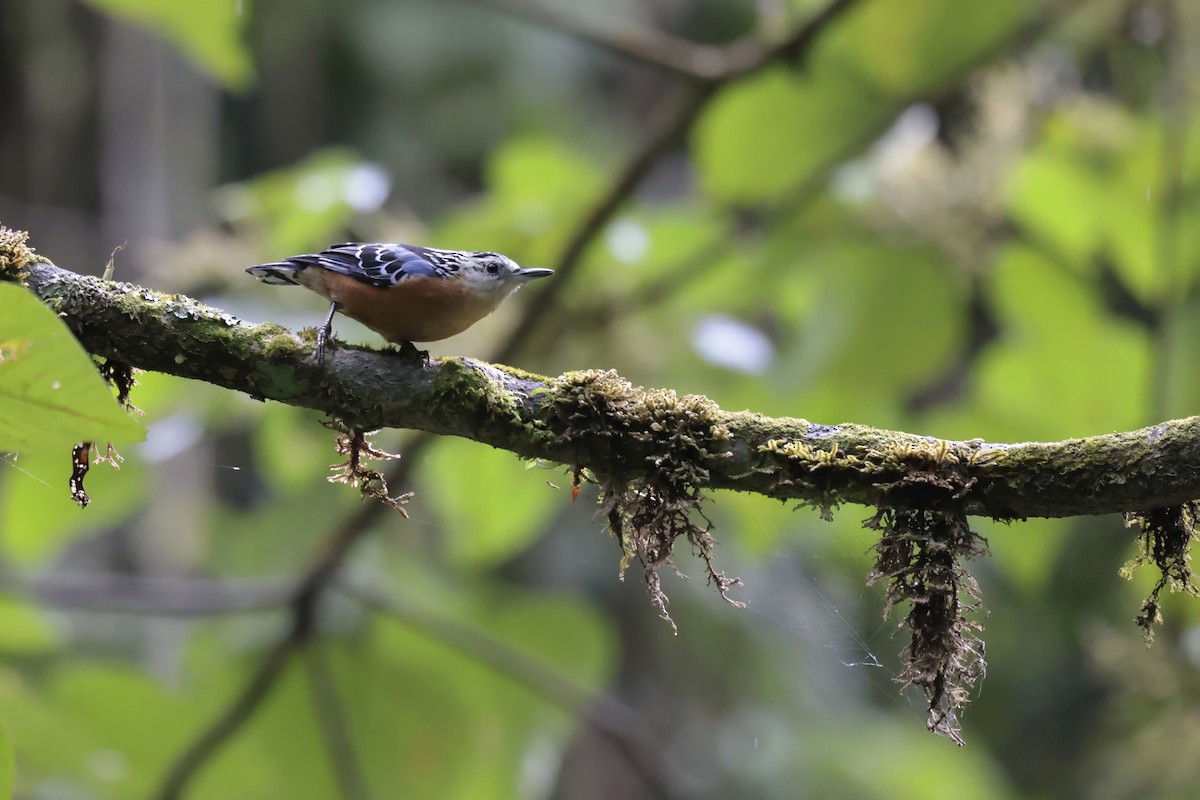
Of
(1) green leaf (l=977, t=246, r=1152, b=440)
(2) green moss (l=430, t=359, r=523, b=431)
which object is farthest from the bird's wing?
(1) green leaf (l=977, t=246, r=1152, b=440)

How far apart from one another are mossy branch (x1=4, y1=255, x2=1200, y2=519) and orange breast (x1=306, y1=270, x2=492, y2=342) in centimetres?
25

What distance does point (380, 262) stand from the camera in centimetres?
188

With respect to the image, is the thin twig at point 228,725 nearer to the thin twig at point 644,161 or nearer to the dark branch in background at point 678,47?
the thin twig at point 644,161

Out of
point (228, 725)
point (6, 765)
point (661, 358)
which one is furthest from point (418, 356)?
point (228, 725)

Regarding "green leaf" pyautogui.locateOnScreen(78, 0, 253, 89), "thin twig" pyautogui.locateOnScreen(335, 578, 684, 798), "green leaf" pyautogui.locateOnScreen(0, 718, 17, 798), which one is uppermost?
"green leaf" pyautogui.locateOnScreen(78, 0, 253, 89)

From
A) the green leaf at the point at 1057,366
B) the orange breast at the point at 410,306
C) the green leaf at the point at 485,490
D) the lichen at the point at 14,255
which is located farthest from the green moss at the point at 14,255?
the green leaf at the point at 1057,366

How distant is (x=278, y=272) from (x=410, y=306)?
0.37 metres

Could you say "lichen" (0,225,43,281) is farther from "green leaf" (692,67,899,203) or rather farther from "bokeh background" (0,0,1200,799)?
"green leaf" (692,67,899,203)

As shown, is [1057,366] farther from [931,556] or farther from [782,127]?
[931,556]

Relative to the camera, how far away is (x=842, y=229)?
350 centimetres

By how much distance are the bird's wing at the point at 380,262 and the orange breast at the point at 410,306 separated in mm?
16

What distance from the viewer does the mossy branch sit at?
1414mm

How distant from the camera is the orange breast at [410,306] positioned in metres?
1.78

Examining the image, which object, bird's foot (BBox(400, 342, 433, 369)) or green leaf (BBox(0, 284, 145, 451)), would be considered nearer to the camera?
green leaf (BBox(0, 284, 145, 451))
